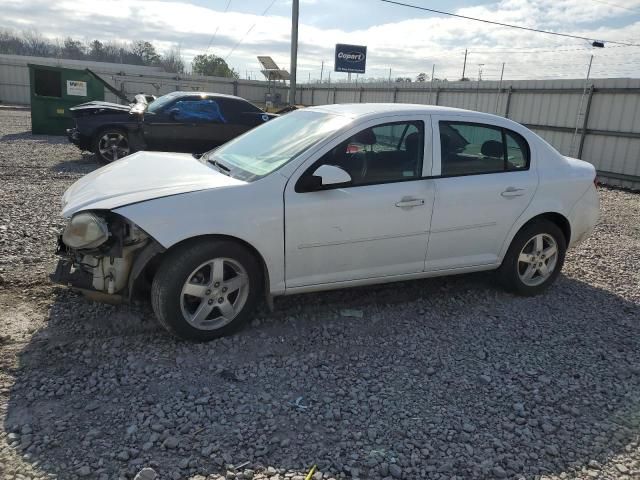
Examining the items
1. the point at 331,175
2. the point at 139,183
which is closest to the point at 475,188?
the point at 331,175

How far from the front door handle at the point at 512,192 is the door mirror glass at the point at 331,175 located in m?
1.60

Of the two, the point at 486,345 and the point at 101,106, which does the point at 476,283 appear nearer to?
the point at 486,345

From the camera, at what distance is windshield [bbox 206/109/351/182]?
4.02 m

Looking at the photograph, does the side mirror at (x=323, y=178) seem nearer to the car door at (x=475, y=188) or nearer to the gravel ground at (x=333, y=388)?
the car door at (x=475, y=188)

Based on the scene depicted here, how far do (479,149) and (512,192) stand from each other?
469 mm

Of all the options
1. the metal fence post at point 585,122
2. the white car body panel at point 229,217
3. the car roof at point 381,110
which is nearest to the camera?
the white car body panel at point 229,217

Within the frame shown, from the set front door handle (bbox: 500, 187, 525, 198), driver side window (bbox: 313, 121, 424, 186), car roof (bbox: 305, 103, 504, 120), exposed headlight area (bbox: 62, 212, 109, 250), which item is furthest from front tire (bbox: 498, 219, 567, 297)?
exposed headlight area (bbox: 62, 212, 109, 250)

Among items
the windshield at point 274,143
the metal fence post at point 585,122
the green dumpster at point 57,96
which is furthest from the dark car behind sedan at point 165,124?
the metal fence post at point 585,122

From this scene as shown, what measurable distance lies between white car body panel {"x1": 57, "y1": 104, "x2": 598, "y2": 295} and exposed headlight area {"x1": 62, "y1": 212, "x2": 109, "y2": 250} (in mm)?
97

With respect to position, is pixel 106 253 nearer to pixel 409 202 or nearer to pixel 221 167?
pixel 221 167

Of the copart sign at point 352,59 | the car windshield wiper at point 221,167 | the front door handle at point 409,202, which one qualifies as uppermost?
the copart sign at point 352,59

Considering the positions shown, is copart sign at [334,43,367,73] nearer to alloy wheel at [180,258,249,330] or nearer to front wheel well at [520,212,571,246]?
front wheel well at [520,212,571,246]

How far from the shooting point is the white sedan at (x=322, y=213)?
140 inches

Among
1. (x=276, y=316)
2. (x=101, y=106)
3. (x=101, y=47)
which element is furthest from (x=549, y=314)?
(x=101, y=47)
